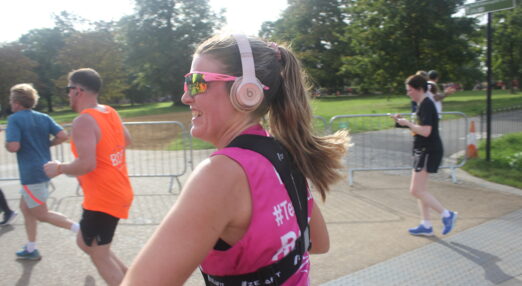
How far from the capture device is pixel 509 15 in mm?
31531

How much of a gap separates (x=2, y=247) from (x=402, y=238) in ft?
15.4

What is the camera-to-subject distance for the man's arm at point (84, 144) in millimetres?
2984

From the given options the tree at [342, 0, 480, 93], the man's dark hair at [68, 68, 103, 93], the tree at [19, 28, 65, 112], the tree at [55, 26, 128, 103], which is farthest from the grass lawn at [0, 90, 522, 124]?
the tree at [19, 28, 65, 112]

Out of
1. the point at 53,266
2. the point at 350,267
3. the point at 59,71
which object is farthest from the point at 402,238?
the point at 59,71

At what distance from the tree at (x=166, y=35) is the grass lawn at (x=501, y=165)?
38215 mm

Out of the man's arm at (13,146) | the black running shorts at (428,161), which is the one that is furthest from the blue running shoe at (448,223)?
the man's arm at (13,146)

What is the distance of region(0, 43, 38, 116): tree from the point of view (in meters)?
42.3

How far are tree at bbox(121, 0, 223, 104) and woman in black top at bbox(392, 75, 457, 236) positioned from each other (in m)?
41.2

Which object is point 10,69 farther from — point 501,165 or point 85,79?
point 501,165

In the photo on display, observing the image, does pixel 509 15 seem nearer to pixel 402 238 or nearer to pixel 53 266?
pixel 402 238

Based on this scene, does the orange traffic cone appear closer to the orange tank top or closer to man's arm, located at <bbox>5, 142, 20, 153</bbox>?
the orange tank top

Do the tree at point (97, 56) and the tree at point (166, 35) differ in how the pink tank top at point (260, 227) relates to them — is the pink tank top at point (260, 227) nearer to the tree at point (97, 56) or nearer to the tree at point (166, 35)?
the tree at point (166, 35)

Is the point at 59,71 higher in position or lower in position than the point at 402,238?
higher

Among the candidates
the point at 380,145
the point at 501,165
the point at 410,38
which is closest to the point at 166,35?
the point at 410,38
